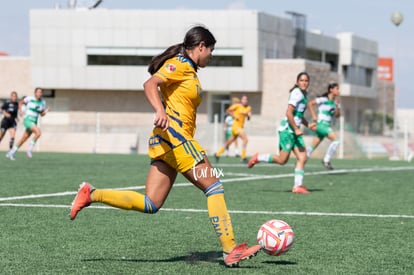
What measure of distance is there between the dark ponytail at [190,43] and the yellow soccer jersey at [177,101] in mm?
47

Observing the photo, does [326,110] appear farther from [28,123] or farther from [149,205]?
[149,205]

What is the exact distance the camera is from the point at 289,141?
13.6m

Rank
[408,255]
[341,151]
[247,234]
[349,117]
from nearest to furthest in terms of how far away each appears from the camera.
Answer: [408,255] → [247,234] → [341,151] → [349,117]

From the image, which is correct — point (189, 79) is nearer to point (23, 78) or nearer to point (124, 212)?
point (124, 212)

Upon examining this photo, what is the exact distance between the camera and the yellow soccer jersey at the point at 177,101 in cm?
643

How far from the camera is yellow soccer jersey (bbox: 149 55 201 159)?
21.1 ft

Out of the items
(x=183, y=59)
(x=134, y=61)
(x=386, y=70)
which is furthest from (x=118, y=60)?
(x=183, y=59)

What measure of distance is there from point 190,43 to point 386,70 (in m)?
106

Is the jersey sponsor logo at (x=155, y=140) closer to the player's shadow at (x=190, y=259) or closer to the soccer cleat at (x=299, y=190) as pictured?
the player's shadow at (x=190, y=259)

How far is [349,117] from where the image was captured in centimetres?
8306

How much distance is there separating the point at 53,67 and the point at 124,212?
58113mm

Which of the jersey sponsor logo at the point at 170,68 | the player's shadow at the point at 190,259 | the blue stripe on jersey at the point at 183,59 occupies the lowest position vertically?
the player's shadow at the point at 190,259

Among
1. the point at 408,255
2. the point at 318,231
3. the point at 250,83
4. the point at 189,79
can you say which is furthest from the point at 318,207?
the point at 250,83

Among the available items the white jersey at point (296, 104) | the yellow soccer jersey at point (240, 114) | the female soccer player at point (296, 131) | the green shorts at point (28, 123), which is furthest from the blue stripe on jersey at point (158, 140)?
the yellow soccer jersey at point (240, 114)
